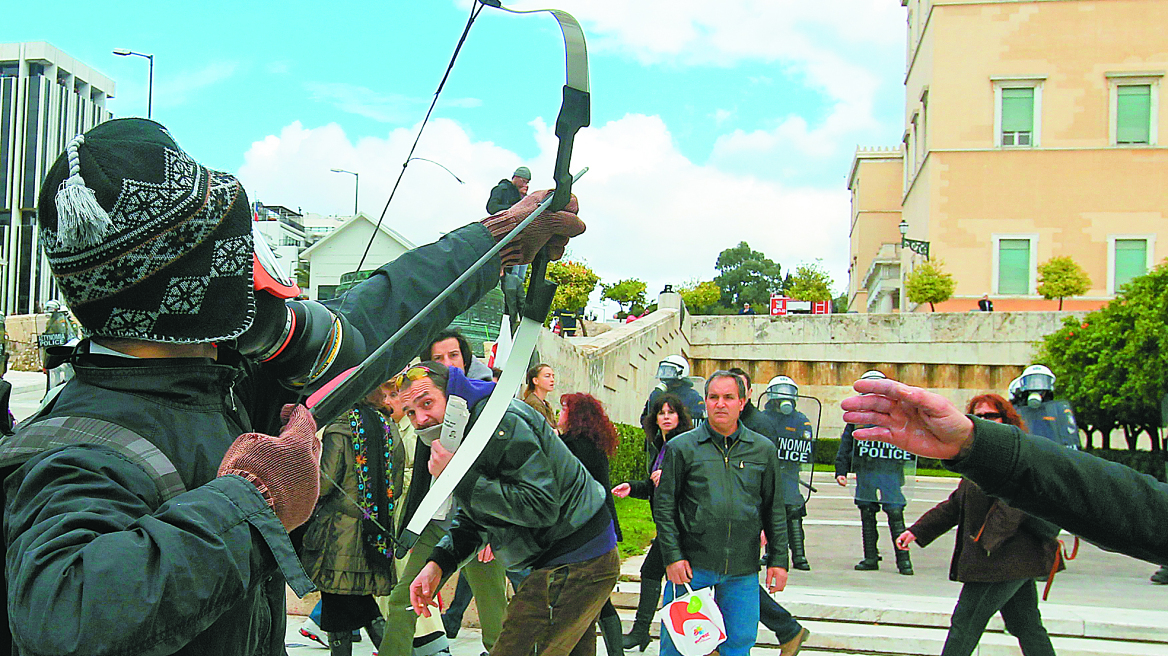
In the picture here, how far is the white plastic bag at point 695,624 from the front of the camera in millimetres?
5387

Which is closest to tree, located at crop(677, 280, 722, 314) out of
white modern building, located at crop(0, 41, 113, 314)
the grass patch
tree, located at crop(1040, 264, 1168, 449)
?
tree, located at crop(1040, 264, 1168, 449)

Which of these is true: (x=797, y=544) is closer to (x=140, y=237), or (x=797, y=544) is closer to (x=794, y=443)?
(x=794, y=443)

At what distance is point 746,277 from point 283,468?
104 metres

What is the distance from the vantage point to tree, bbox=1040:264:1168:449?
997 inches

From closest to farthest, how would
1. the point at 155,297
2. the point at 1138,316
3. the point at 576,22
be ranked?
the point at 155,297 < the point at 576,22 < the point at 1138,316

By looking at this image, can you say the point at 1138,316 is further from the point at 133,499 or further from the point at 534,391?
the point at 133,499

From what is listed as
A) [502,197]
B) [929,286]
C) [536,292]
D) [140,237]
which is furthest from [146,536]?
[929,286]

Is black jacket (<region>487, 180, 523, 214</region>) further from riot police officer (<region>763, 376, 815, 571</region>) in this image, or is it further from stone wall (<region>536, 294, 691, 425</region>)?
stone wall (<region>536, 294, 691, 425</region>)

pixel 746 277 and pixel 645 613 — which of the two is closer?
pixel 645 613

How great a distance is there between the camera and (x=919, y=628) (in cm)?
764

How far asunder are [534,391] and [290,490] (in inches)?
224

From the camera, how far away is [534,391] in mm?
7199

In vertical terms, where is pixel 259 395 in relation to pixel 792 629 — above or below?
above

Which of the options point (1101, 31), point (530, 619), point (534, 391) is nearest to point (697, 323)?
point (1101, 31)
